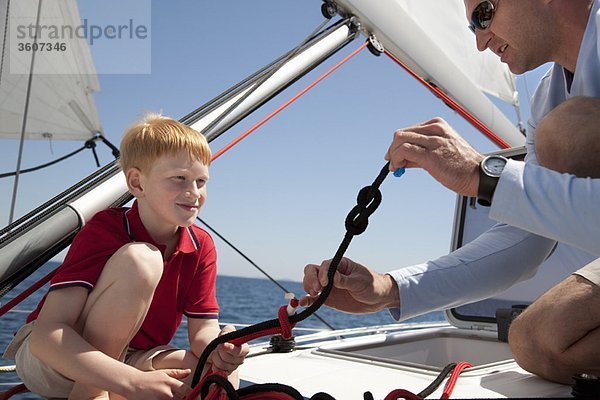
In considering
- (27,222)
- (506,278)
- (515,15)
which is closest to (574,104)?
(515,15)

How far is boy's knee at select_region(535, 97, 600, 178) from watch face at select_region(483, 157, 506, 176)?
14cm

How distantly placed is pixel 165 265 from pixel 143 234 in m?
0.08

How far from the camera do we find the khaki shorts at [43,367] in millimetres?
1134

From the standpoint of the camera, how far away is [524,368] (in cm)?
138

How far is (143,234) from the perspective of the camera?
4.26 feet

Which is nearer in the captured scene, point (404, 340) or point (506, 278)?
point (506, 278)

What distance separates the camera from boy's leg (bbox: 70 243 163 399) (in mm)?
1100

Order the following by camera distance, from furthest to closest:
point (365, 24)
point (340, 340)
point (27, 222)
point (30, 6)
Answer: point (365, 24) < point (30, 6) < point (340, 340) < point (27, 222)

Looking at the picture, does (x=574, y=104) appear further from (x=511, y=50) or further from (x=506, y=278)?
(x=506, y=278)

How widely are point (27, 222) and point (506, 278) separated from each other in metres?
1.21

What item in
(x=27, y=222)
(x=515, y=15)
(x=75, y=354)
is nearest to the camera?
(x=75, y=354)

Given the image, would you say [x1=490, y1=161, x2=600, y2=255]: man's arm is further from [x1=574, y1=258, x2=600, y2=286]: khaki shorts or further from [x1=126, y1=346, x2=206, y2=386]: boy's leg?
[x1=126, y1=346, x2=206, y2=386]: boy's leg

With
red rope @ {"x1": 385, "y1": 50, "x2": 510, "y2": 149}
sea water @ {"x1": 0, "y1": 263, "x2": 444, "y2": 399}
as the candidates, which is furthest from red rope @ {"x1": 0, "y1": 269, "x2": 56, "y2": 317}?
red rope @ {"x1": 385, "y1": 50, "x2": 510, "y2": 149}

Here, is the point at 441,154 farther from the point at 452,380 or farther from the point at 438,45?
the point at 438,45
